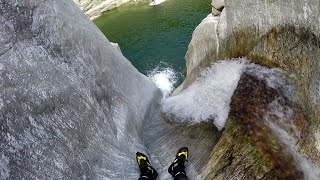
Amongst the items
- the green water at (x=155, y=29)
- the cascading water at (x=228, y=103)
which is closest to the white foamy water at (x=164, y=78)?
the green water at (x=155, y=29)

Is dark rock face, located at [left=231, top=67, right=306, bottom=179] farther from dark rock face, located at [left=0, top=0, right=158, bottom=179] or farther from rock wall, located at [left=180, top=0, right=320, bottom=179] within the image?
dark rock face, located at [left=0, top=0, right=158, bottom=179]

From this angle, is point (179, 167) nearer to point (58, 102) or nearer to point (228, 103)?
point (228, 103)

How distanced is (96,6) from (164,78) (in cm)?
2288

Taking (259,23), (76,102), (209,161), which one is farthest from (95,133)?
(259,23)

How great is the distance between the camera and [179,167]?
8.47 meters

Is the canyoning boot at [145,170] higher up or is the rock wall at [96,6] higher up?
the rock wall at [96,6]

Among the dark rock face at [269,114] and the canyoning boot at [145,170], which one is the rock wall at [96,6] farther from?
the dark rock face at [269,114]

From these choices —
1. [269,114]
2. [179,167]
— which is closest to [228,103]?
[269,114]

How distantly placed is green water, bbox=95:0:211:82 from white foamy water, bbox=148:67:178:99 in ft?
1.73

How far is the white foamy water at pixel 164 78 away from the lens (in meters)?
17.8

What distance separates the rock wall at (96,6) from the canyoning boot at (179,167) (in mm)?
32042

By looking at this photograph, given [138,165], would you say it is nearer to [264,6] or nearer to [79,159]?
[79,159]

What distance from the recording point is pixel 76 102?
29.1 ft

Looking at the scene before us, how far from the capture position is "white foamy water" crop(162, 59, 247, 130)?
9.45 metres
